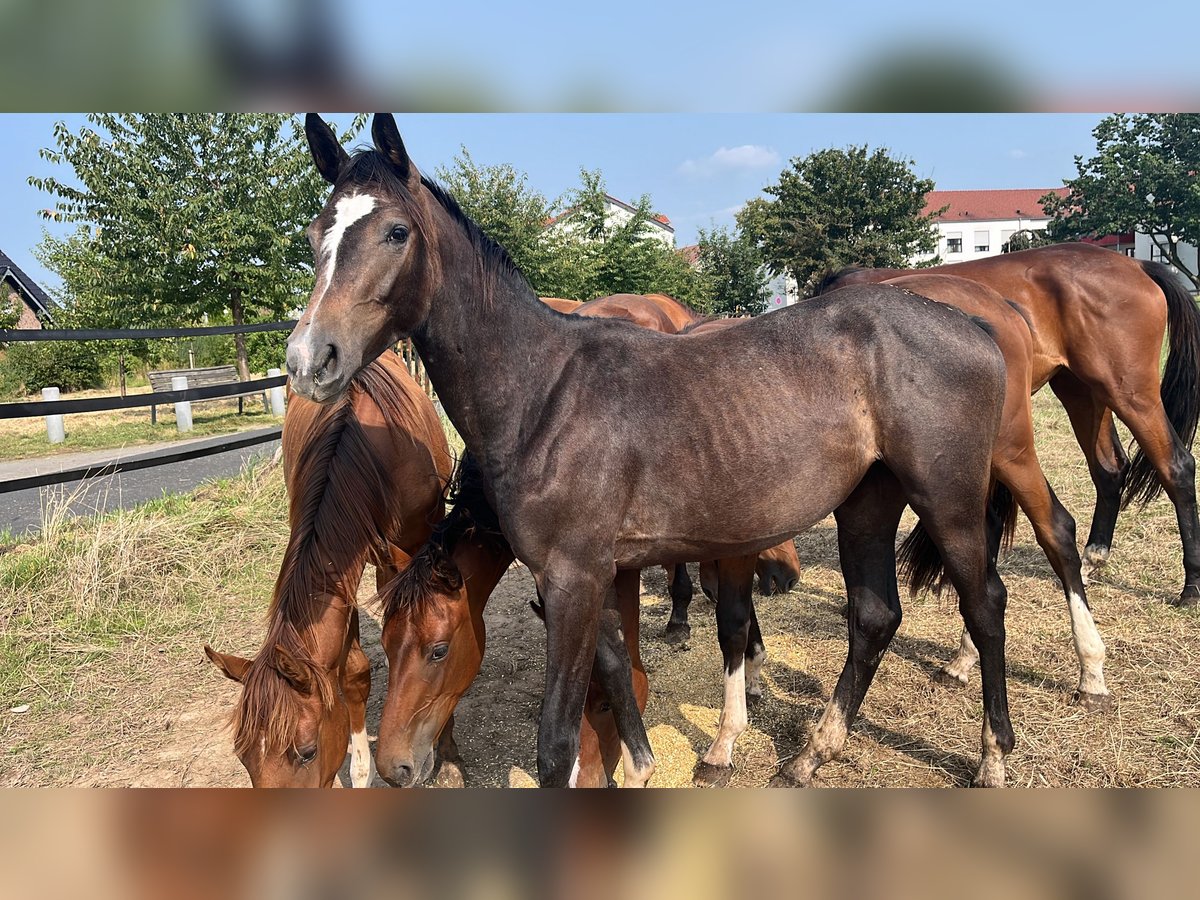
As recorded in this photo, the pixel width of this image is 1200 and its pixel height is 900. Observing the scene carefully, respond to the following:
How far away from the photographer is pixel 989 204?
65688 millimetres

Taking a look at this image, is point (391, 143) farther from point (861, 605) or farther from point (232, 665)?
point (861, 605)

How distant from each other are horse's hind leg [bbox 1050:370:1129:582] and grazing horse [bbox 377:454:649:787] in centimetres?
377

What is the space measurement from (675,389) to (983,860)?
2.08 meters

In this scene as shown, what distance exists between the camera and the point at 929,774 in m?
3.08

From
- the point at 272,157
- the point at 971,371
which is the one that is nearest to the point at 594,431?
the point at 971,371

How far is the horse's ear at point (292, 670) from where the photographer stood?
2.34 meters

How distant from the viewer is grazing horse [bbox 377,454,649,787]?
2.60 meters

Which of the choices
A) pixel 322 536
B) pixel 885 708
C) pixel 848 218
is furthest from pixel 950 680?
pixel 848 218

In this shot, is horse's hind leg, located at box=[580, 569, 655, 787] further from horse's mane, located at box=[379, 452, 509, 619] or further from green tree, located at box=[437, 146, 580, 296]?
green tree, located at box=[437, 146, 580, 296]

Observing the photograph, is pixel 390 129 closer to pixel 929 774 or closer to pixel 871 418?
pixel 871 418

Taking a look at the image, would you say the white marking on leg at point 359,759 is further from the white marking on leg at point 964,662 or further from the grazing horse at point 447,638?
the white marking on leg at point 964,662

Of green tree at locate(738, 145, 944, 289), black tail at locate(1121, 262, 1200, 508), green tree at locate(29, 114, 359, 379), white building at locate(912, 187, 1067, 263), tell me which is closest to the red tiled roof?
white building at locate(912, 187, 1067, 263)

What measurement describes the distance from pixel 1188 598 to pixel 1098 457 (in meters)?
1.12

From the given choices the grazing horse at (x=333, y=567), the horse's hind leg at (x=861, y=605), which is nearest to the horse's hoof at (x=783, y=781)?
the horse's hind leg at (x=861, y=605)
